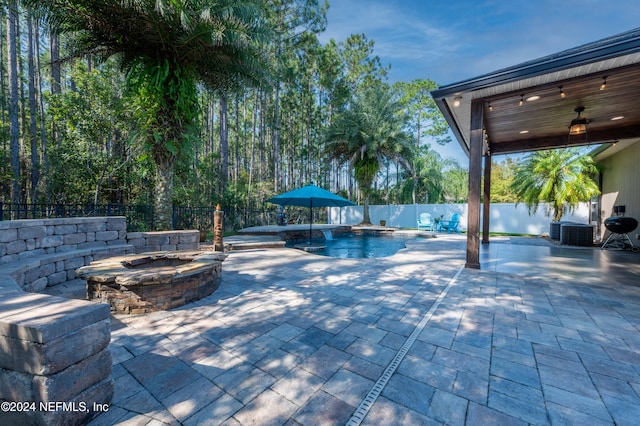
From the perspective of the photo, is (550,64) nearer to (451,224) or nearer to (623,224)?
(623,224)

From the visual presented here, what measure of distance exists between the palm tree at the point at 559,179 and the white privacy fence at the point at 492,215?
1137mm

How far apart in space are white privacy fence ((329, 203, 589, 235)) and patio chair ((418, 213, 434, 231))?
88 centimetres

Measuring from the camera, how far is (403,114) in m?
15.5

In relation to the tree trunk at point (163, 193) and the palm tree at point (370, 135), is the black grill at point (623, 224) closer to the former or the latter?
the palm tree at point (370, 135)

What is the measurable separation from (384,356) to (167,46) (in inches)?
306

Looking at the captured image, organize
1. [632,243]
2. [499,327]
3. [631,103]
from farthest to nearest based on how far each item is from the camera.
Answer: [632,243] → [631,103] → [499,327]

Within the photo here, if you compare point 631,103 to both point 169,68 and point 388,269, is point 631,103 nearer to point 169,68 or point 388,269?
point 388,269

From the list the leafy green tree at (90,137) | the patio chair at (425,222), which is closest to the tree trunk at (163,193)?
the leafy green tree at (90,137)

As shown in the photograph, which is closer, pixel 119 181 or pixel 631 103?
pixel 631 103

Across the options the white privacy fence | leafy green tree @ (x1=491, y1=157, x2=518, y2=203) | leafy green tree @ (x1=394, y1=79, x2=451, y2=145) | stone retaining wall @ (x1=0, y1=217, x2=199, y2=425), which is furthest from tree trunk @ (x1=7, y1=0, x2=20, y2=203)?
leafy green tree @ (x1=491, y1=157, x2=518, y2=203)

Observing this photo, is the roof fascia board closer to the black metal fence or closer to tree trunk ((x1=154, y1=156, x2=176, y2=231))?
tree trunk ((x1=154, y1=156, x2=176, y2=231))

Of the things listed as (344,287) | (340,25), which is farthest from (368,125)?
(344,287)

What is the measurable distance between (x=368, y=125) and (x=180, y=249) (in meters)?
12.1

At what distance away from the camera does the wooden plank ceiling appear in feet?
15.0
